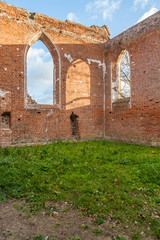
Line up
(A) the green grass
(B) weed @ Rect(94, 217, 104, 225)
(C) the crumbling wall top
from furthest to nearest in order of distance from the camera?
1. (C) the crumbling wall top
2. (A) the green grass
3. (B) weed @ Rect(94, 217, 104, 225)

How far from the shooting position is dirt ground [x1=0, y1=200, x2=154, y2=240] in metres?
2.30

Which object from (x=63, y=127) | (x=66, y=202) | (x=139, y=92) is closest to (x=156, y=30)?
(x=139, y=92)

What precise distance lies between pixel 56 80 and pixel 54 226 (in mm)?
8150

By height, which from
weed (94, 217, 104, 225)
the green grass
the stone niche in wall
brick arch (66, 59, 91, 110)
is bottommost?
weed (94, 217, 104, 225)

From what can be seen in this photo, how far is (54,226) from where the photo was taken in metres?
2.52

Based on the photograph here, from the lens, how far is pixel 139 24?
9055mm

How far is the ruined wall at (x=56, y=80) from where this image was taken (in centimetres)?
820

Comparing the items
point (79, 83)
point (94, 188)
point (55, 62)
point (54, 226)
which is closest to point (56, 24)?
point (55, 62)

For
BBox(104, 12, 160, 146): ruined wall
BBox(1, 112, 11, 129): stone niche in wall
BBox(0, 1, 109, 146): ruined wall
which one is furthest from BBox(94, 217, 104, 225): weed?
BBox(1, 112, 11, 129): stone niche in wall

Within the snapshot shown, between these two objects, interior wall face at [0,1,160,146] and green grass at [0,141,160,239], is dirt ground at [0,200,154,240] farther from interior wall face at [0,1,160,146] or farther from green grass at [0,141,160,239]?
interior wall face at [0,1,160,146]

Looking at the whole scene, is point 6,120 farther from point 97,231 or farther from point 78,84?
point 97,231

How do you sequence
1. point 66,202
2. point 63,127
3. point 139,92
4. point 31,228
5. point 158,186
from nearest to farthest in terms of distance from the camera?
1. point 31,228
2. point 66,202
3. point 158,186
4. point 139,92
5. point 63,127

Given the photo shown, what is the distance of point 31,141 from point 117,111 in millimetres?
5012

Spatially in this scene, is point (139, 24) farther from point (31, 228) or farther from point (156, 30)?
point (31, 228)
